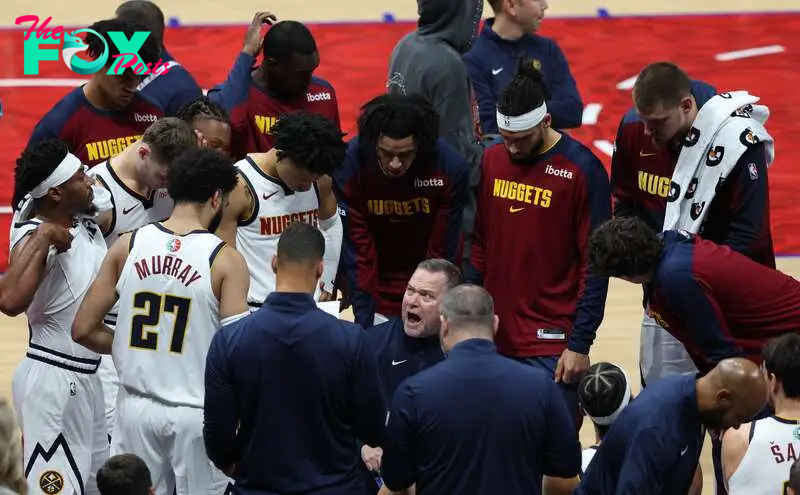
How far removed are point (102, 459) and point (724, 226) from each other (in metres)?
2.97

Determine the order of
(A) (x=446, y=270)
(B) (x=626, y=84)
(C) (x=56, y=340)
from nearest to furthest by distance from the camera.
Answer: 1. (A) (x=446, y=270)
2. (C) (x=56, y=340)
3. (B) (x=626, y=84)

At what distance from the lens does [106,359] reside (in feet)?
23.6

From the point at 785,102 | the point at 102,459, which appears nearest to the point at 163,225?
the point at 102,459

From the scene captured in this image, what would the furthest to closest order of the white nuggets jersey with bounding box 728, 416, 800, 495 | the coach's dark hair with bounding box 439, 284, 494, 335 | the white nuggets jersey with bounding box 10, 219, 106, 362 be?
the white nuggets jersey with bounding box 10, 219, 106, 362, the white nuggets jersey with bounding box 728, 416, 800, 495, the coach's dark hair with bounding box 439, 284, 494, 335

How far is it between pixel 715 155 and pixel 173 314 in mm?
2482

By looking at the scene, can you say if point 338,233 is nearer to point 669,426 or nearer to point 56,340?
point 56,340

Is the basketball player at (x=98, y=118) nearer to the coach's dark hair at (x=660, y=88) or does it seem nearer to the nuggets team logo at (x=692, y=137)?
the coach's dark hair at (x=660, y=88)

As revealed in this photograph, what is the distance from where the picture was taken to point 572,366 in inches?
272

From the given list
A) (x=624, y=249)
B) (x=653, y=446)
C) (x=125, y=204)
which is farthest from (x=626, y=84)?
(x=653, y=446)

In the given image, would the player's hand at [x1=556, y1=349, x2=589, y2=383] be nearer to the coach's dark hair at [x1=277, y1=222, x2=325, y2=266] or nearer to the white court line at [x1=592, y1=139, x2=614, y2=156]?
the coach's dark hair at [x1=277, y1=222, x2=325, y2=266]

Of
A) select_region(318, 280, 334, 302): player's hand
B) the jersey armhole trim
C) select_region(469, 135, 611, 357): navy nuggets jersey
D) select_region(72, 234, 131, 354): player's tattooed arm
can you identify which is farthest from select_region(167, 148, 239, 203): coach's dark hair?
select_region(469, 135, 611, 357): navy nuggets jersey

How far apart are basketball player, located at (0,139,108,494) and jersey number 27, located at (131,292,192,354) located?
2.12ft

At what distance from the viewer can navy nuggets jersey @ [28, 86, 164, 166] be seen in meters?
7.66

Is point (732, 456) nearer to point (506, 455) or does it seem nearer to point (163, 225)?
point (506, 455)
